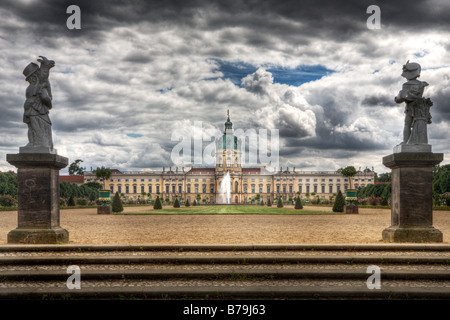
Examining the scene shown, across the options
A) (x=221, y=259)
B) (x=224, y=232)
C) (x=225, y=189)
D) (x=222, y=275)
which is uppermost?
(x=221, y=259)

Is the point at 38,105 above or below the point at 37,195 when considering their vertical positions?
above

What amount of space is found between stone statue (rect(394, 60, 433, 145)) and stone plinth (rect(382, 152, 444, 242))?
18.1 inches

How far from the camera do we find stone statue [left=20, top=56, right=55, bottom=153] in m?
8.73

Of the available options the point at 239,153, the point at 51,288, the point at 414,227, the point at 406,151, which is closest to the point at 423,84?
the point at 406,151

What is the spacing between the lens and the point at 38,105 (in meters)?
8.77

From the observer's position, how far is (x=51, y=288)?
5789 millimetres

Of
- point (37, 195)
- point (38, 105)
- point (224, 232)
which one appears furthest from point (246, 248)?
point (38, 105)

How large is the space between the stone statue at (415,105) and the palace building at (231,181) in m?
103

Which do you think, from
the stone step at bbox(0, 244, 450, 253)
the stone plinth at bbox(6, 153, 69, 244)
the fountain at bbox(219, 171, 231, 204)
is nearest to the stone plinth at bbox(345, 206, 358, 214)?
the stone step at bbox(0, 244, 450, 253)

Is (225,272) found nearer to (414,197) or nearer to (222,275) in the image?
(222,275)

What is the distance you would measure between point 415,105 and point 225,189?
100 metres

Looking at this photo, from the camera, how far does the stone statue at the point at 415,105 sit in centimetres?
883

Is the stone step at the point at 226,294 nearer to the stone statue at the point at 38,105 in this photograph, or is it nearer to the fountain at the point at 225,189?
the stone statue at the point at 38,105

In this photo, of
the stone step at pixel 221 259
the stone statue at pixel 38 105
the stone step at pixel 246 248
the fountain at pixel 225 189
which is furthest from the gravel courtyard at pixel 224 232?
the fountain at pixel 225 189
